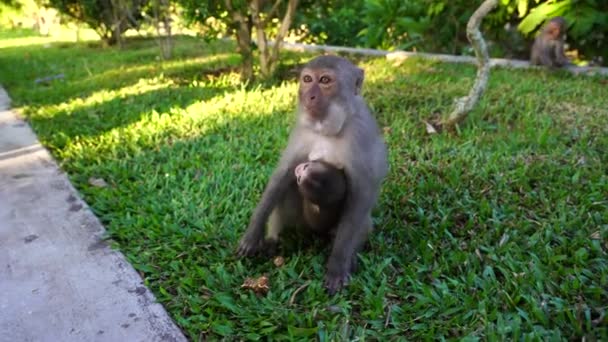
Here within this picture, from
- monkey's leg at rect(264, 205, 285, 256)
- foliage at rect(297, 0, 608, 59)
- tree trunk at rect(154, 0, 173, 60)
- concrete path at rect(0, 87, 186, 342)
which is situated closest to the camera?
concrete path at rect(0, 87, 186, 342)

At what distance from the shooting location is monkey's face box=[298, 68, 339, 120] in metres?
2.66

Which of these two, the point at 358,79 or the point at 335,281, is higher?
the point at 358,79

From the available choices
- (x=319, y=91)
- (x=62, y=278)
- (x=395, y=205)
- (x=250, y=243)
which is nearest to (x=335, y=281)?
(x=250, y=243)

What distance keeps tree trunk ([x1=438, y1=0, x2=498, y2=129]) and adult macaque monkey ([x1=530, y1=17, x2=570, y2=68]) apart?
2.97m

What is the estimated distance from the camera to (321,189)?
2.69 m

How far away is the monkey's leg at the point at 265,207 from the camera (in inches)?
115

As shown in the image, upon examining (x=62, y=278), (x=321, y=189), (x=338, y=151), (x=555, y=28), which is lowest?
(x=62, y=278)

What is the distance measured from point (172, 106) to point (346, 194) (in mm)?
3653

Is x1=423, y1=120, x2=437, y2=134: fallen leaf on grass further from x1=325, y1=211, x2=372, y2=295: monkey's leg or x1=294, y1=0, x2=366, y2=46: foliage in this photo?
→ x1=294, y1=0, x2=366, y2=46: foliage

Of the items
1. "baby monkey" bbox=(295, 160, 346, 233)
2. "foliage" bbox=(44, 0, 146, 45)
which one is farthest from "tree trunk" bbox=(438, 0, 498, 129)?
"foliage" bbox=(44, 0, 146, 45)

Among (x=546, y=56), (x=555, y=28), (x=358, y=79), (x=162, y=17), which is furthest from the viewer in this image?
(x=162, y=17)

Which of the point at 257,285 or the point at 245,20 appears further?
the point at 245,20

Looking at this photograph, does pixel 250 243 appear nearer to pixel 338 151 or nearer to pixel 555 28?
pixel 338 151

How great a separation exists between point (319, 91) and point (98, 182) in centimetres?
219
